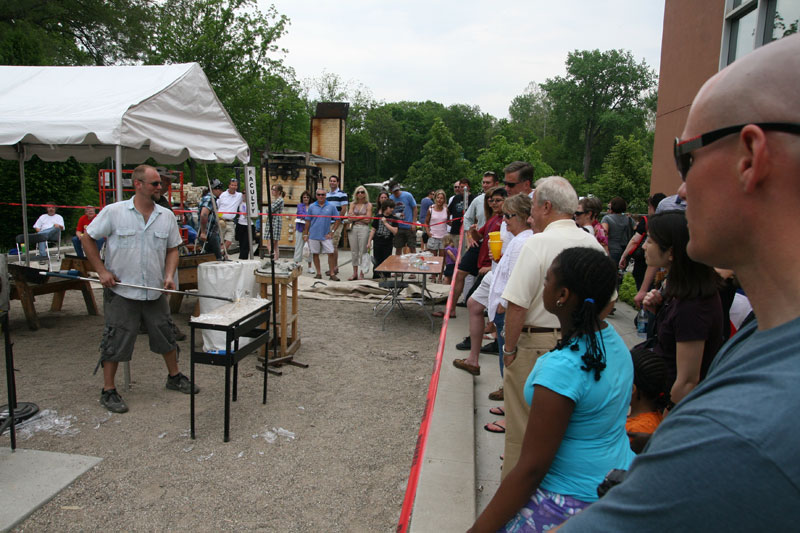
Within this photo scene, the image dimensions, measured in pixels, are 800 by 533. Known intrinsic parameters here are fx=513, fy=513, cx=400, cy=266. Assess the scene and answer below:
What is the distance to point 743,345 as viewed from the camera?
26.8 inches

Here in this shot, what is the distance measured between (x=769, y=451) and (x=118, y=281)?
493 centimetres

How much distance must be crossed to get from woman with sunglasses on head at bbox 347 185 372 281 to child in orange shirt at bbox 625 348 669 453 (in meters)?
8.14

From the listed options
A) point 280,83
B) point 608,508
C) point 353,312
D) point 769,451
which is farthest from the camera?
point 280,83

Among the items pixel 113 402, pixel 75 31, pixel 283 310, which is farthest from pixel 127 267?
pixel 75 31

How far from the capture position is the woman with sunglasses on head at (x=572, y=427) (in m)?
1.53

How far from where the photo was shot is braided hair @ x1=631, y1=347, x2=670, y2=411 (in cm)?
243

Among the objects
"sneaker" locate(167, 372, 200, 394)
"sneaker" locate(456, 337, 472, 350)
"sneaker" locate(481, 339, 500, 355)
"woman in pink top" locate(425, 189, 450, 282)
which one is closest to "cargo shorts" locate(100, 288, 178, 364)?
"sneaker" locate(167, 372, 200, 394)

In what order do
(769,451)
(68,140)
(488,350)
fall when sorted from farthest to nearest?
(488,350), (68,140), (769,451)

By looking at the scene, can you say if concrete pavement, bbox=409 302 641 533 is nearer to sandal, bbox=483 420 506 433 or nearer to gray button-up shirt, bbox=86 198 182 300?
sandal, bbox=483 420 506 433

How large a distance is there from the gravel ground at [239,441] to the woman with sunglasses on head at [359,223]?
4339 millimetres

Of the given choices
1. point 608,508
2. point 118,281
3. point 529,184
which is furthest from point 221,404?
point 608,508

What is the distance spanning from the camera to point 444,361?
5664 millimetres

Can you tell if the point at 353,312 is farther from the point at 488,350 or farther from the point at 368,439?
the point at 368,439

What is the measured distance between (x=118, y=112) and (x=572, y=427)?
562cm
